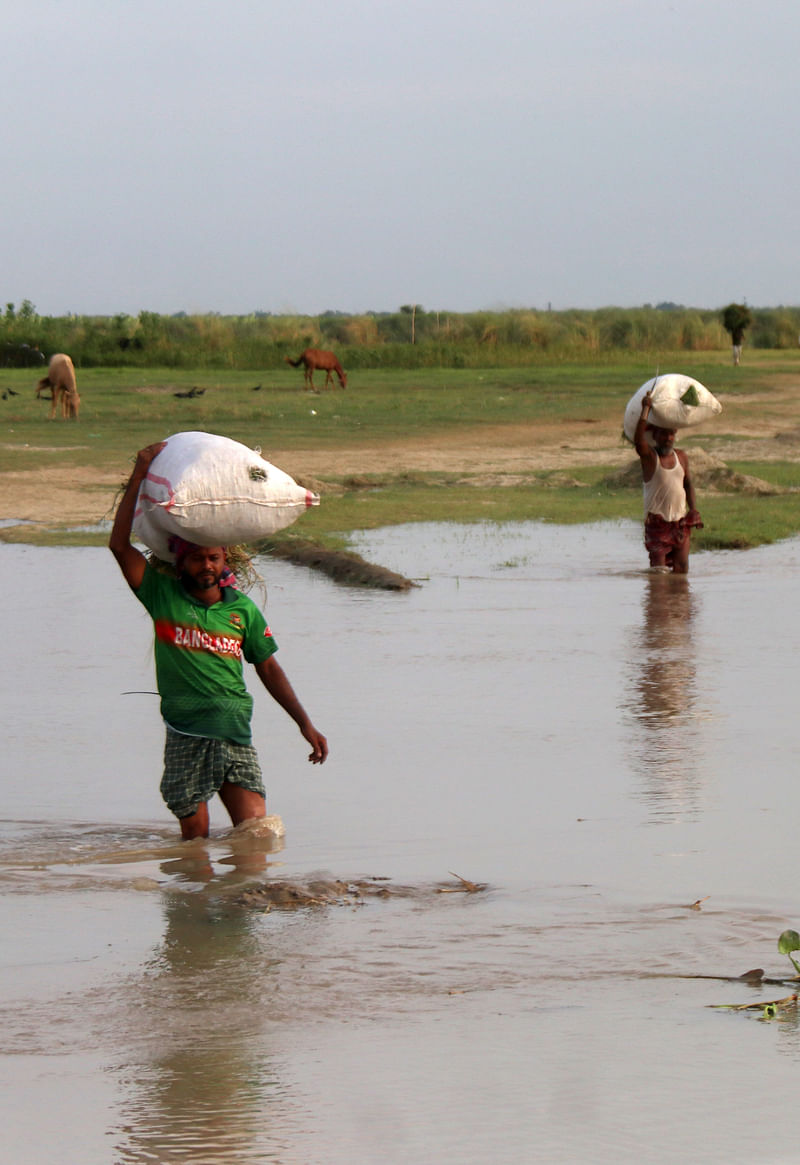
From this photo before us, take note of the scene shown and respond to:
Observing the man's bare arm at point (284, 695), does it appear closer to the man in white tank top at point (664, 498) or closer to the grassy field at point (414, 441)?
the man in white tank top at point (664, 498)

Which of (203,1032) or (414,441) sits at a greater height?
(414,441)

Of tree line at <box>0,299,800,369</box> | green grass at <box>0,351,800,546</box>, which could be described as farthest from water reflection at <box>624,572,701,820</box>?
tree line at <box>0,299,800,369</box>

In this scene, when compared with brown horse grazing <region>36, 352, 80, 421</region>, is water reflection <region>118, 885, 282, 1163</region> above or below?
below

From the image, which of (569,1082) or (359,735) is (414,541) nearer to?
(359,735)

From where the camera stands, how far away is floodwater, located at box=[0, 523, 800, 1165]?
3.22 meters

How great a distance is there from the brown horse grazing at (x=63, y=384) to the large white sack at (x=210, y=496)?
71.0 ft

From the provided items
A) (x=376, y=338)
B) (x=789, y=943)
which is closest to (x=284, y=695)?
(x=789, y=943)

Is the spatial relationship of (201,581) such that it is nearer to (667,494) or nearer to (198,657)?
(198,657)

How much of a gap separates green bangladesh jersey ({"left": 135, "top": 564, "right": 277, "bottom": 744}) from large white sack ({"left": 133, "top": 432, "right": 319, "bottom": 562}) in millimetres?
161

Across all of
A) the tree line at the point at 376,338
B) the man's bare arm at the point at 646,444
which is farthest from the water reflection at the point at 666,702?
the tree line at the point at 376,338

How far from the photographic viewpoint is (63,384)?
27297 mm

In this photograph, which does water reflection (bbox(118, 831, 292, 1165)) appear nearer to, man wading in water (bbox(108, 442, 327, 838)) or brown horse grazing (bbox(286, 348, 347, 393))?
man wading in water (bbox(108, 442, 327, 838))

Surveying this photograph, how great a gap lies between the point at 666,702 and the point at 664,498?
13.2 ft

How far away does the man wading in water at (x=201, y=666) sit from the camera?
513cm
